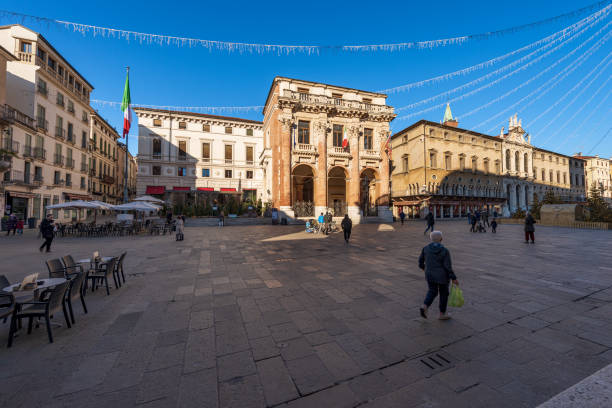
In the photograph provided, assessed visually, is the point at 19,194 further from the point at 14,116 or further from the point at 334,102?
the point at 334,102

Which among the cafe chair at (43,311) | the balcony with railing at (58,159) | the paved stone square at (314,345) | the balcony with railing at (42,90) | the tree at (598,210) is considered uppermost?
the balcony with railing at (42,90)

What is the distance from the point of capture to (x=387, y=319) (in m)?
3.92

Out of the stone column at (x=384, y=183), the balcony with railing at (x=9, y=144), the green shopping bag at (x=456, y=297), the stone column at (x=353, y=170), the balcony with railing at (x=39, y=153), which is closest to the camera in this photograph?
the green shopping bag at (x=456, y=297)

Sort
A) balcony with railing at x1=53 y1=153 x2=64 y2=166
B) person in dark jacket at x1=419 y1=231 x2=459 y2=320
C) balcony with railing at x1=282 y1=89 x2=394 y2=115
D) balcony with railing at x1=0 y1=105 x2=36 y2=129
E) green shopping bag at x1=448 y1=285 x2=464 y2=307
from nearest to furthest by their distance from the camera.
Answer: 1. green shopping bag at x1=448 y1=285 x2=464 y2=307
2. person in dark jacket at x1=419 y1=231 x2=459 y2=320
3. balcony with railing at x1=0 y1=105 x2=36 y2=129
4. balcony with railing at x1=53 y1=153 x2=64 y2=166
5. balcony with railing at x1=282 y1=89 x2=394 y2=115

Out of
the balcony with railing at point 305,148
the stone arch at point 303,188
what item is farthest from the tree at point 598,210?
the stone arch at point 303,188

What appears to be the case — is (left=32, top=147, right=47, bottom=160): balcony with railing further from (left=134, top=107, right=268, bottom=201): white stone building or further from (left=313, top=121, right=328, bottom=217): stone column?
(left=313, top=121, right=328, bottom=217): stone column

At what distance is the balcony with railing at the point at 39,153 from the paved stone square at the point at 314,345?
24.1 m

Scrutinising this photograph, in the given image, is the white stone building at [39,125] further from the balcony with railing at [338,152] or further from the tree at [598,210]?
the tree at [598,210]

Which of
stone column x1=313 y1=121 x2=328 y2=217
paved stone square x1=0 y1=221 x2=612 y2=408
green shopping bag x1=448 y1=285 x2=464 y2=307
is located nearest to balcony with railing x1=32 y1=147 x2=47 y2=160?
paved stone square x1=0 y1=221 x2=612 y2=408

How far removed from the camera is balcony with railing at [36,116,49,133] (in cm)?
2257

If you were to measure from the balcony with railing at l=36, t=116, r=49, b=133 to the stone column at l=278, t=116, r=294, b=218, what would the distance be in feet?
72.0

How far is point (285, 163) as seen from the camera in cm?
2578

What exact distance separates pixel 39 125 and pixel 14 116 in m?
3.43

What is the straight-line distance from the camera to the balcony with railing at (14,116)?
18.3 meters
